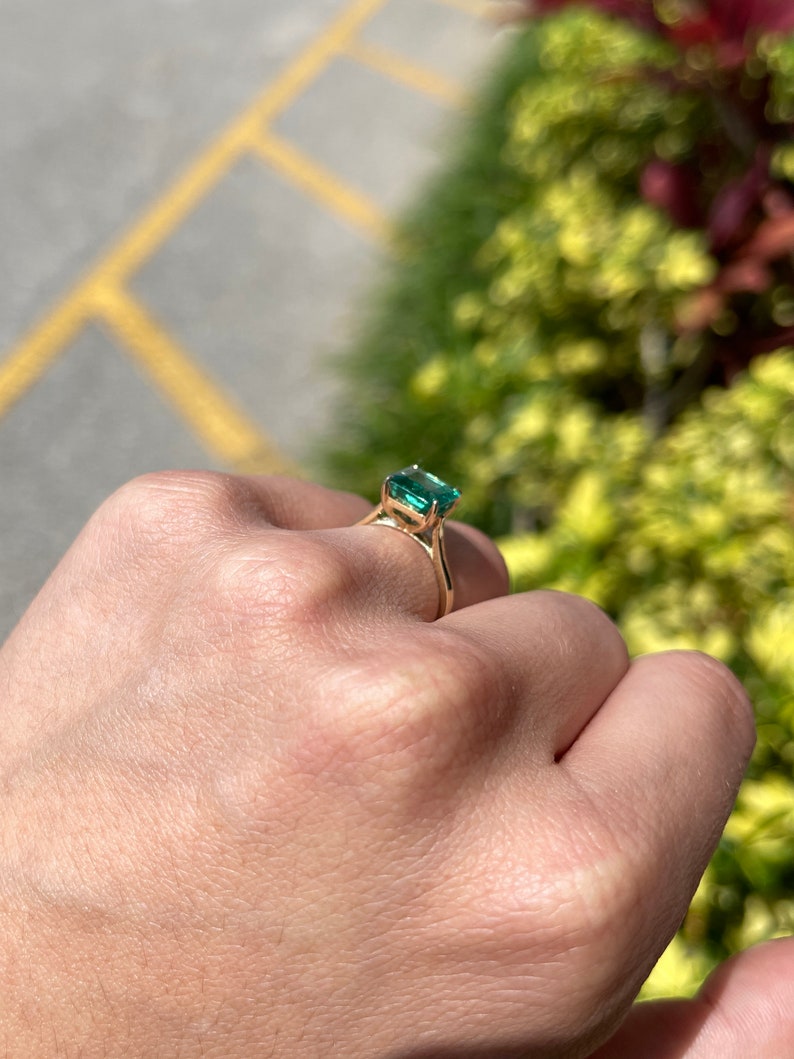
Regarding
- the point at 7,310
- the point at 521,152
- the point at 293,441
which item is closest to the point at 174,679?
the point at 293,441

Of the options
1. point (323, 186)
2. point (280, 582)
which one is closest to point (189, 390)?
point (323, 186)

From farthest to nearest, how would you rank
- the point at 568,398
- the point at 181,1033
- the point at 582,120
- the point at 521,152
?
the point at 521,152
the point at 582,120
the point at 568,398
the point at 181,1033

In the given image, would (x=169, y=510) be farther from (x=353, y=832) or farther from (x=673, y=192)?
(x=673, y=192)

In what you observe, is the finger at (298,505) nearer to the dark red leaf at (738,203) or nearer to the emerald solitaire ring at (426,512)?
the emerald solitaire ring at (426,512)

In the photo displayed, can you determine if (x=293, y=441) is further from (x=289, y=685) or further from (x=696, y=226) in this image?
(x=289, y=685)

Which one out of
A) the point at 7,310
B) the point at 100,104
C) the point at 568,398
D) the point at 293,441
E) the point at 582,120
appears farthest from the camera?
the point at 100,104

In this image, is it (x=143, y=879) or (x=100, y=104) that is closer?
(x=143, y=879)

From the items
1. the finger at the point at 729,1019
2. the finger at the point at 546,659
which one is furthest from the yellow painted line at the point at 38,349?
the finger at the point at 729,1019
